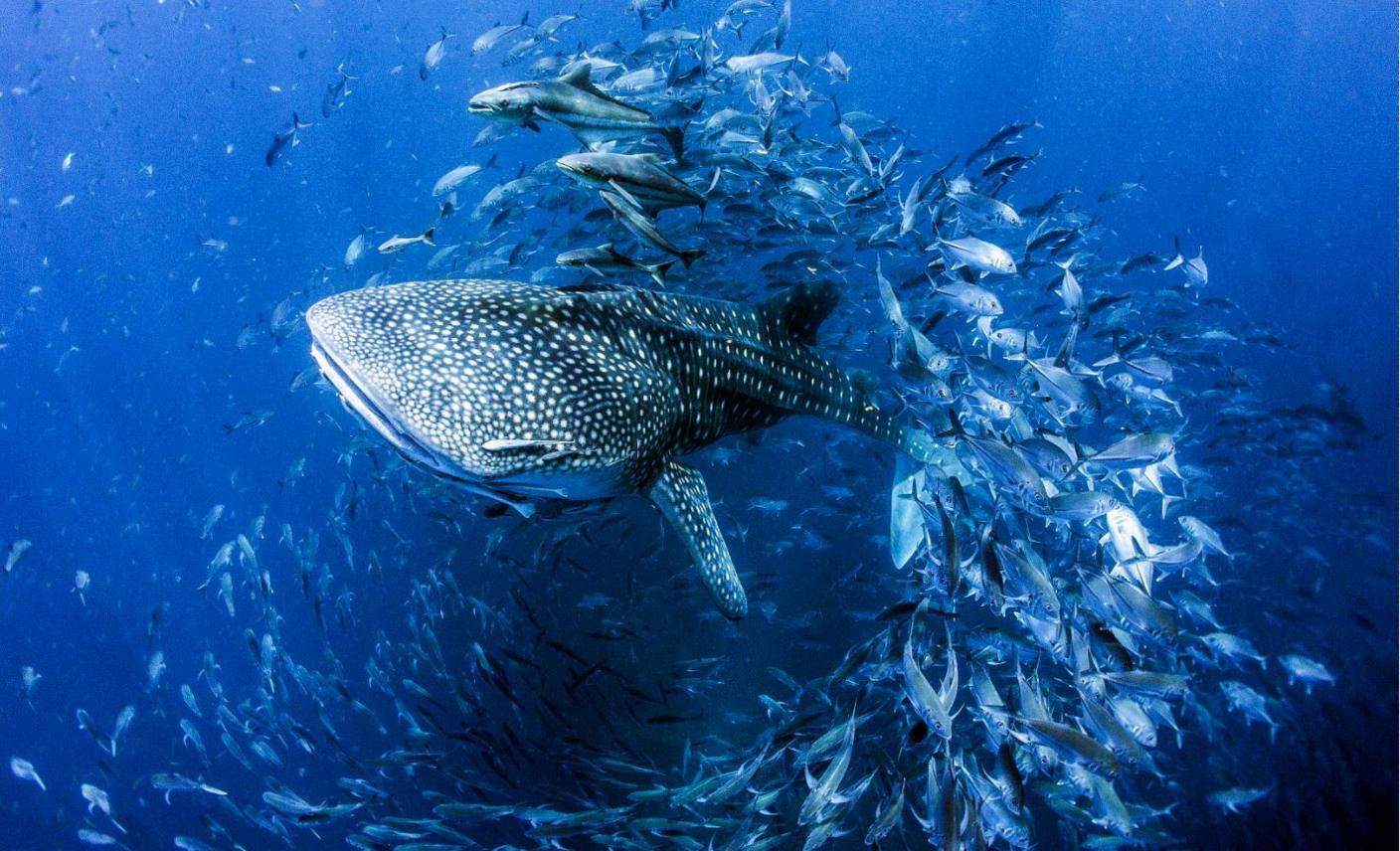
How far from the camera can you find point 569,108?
3551 millimetres

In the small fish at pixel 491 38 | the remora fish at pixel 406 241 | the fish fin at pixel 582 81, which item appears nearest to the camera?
the fish fin at pixel 582 81

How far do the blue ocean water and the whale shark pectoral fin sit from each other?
933mm

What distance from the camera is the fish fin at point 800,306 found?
15.0ft

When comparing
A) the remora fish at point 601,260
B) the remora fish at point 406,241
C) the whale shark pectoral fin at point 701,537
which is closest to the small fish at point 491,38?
the remora fish at point 406,241

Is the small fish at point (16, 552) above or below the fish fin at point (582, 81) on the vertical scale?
below

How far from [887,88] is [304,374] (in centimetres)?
13989

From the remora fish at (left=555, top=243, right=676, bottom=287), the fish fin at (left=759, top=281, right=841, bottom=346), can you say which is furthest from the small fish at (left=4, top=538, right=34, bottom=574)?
the fish fin at (left=759, top=281, right=841, bottom=346)

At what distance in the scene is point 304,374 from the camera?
781 centimetres

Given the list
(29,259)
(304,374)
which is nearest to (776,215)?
(304,374)

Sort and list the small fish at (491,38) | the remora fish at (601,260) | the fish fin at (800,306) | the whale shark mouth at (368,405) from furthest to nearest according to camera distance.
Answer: the small fish at (491,38) → the fish fin at (800,306) → the remora fish at (601,260) → the whale shark mouth at (368,405)

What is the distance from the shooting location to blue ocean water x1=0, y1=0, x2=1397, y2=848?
6891 millimetres

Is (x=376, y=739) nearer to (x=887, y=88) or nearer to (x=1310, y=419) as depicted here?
(x=1310, y=419)

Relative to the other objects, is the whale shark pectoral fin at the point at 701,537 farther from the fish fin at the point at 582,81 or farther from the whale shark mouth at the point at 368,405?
the fish fin at the point at 582,81

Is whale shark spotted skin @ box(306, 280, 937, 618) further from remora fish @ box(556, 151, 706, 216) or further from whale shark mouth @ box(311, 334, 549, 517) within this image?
remora fish @ box(556, 151, 706, 216)
